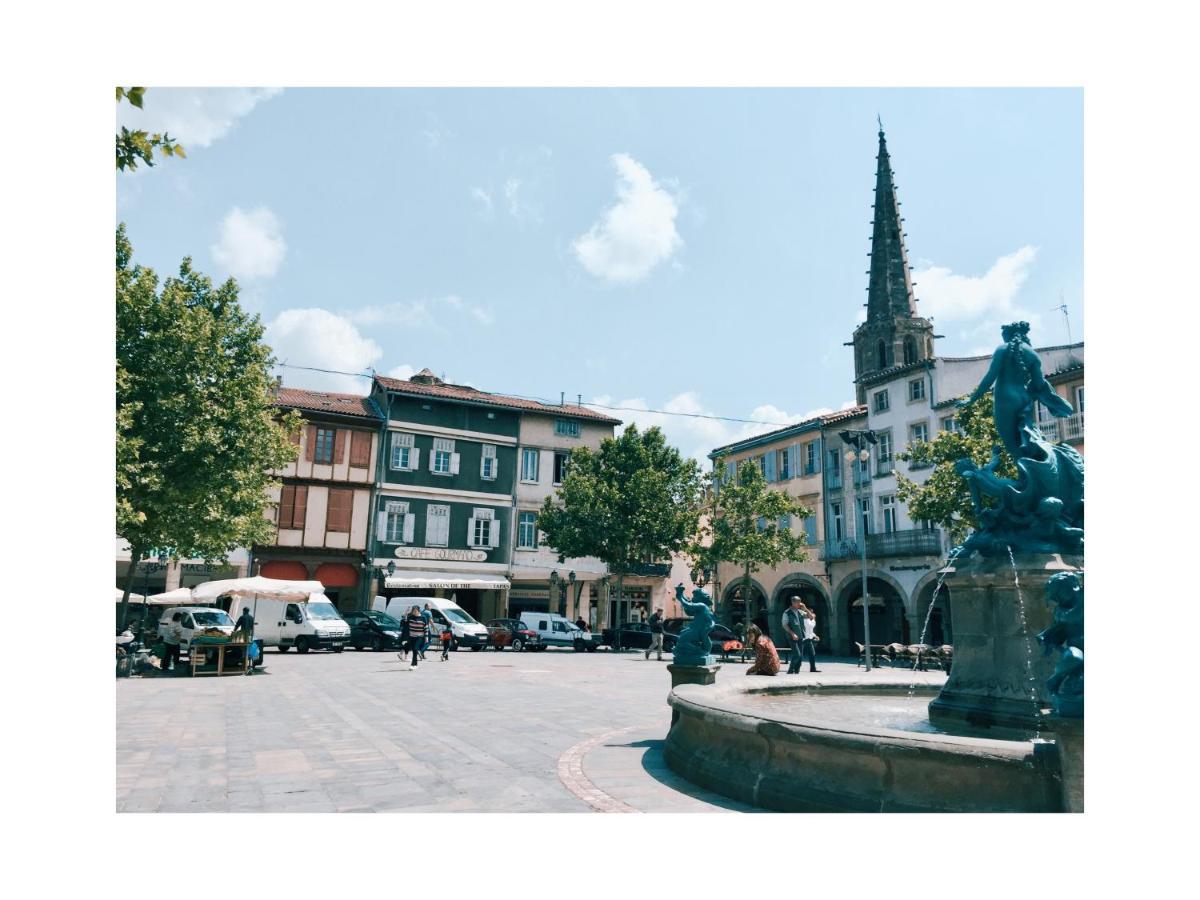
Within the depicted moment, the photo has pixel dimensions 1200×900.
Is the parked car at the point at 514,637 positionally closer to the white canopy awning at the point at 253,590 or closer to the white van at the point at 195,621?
the white canopy awning at the point at 253,590

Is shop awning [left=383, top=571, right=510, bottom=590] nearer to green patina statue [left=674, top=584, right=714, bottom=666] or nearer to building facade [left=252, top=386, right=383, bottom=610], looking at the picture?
building facade [left=252, top=386, right=383, bottom=610]

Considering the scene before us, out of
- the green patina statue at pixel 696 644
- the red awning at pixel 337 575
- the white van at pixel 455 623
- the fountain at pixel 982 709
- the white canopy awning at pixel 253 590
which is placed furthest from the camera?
the red awning at pixel 337 575

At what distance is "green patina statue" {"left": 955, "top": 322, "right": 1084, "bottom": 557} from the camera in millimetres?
6957

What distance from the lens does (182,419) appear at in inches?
765

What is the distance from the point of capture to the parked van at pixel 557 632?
3102cm

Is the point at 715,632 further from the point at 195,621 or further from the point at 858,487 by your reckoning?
the point at 195,621

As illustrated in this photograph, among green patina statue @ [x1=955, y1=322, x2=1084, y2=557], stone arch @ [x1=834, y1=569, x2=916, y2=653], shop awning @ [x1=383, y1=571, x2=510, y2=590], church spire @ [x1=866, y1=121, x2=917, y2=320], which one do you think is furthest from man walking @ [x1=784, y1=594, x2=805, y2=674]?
church spire @ [x1=866, y1=121, x2=917, y2=320]

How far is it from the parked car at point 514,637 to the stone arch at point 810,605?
12252mm

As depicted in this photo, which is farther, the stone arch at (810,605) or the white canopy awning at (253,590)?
the stone arch at (810,605)

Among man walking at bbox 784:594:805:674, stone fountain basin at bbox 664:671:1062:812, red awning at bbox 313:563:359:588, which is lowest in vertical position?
red awning at bbox 313:563:359:588

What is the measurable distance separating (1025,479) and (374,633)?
80.5 ft

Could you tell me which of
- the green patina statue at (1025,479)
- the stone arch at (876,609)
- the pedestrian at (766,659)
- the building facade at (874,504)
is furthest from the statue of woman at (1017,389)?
the stone arch at (876,609)

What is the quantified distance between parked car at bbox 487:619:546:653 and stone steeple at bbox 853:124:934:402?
31.5 metres
